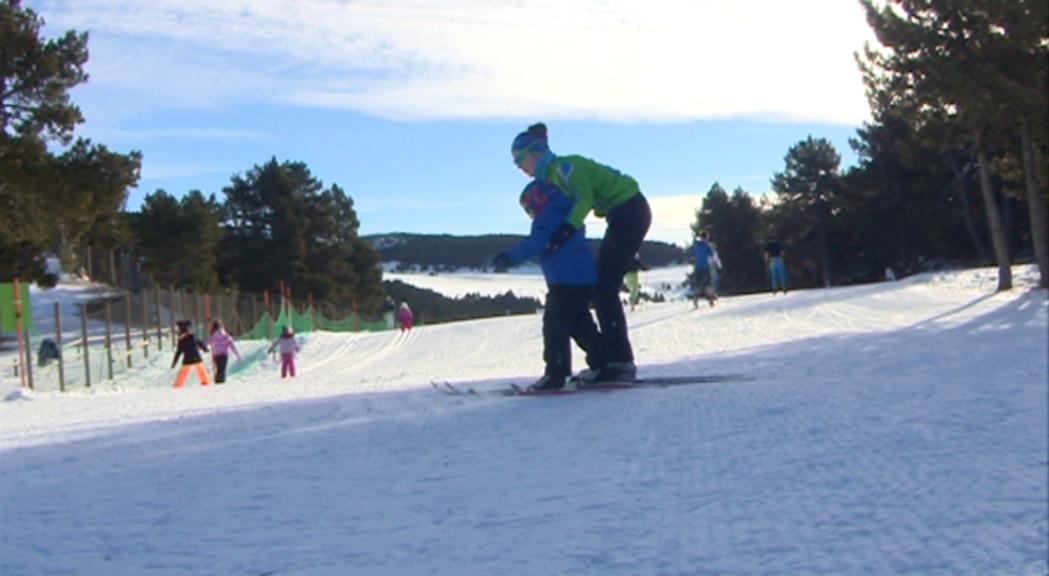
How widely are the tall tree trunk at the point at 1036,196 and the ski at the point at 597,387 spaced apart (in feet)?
63.9

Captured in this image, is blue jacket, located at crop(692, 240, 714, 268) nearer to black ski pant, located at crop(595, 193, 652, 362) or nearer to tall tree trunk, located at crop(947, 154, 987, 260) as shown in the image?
black ski pant, located at crop(595, 193, 652, 362)

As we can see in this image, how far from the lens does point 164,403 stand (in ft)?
31.2

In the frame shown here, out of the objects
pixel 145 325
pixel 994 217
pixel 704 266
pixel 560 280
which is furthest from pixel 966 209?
pixel 560 280

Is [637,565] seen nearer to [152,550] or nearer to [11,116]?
Result: [152,550]

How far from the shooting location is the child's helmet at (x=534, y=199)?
7909 millimetres

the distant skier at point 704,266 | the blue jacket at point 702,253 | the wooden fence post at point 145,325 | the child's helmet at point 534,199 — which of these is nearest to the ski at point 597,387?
the child's helmet at point 534,199

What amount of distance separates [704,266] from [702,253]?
0.74m

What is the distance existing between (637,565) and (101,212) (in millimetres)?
27908

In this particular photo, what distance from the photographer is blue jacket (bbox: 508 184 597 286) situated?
7801 millimetres

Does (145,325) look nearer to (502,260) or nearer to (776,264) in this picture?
(776,264)

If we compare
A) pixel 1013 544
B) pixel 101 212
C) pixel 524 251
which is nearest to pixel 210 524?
pixel 1013 544

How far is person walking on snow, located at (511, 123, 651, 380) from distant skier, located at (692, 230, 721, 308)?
56.0 feet

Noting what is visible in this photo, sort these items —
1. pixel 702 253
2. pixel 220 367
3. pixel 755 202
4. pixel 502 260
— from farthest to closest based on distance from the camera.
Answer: pixel 755 202 → pixel 702 253 → pixel 220 367 → pixel 502 260

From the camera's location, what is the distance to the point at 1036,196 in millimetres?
26078
